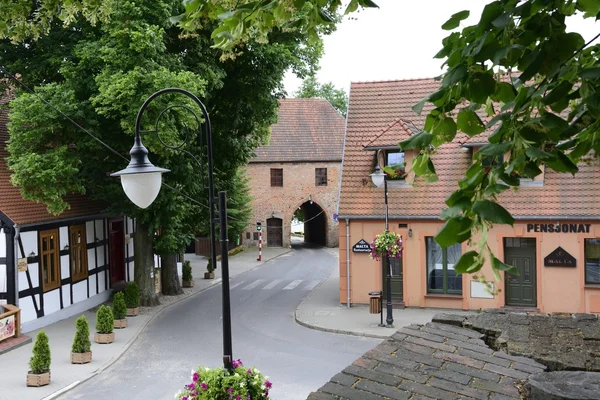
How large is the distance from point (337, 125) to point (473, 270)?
134ft

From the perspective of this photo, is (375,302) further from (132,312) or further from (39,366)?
(39,366)

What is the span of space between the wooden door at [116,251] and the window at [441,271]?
12.1 metres

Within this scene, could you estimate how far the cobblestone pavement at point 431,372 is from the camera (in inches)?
172

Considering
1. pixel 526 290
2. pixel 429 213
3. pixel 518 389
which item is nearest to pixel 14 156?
pixel 429 213

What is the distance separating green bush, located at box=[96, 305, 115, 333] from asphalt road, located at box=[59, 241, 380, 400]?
968 mm

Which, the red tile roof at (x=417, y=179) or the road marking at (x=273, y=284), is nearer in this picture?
the red tile roof at (x=417, y=179)

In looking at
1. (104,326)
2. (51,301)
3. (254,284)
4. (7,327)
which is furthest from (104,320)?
(254,284)

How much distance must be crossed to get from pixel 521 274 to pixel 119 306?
494 inches

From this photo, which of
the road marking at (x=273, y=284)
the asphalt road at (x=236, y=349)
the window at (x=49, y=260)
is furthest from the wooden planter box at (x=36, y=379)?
the road marking at (x=273, y=284)

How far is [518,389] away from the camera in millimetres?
4414

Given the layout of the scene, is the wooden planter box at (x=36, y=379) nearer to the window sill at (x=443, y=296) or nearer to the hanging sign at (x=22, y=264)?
the hanging sign at (x=22, y=264)

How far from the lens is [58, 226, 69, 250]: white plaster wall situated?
69.8 feet

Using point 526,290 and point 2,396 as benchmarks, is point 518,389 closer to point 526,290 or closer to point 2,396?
point 2,396

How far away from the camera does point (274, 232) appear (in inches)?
1716
